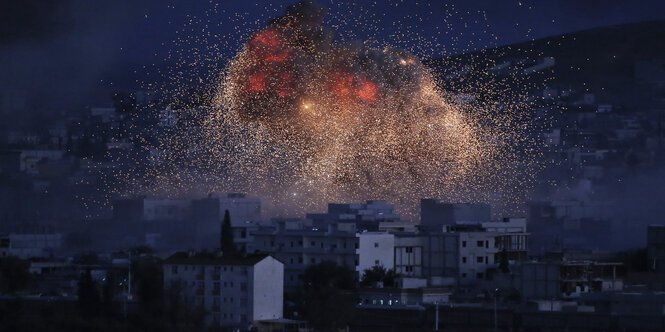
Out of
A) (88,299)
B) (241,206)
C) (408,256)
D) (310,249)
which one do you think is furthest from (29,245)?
(88,299)

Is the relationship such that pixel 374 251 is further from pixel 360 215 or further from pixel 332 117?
pixel 332 117

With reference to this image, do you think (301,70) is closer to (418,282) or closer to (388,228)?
(388,228)

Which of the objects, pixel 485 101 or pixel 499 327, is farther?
pixel 485 101

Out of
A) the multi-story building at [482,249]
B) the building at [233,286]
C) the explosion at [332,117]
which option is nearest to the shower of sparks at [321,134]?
the explosion at [332,117]

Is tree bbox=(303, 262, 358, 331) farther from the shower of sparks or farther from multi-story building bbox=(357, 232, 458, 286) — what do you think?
the shower of sparks

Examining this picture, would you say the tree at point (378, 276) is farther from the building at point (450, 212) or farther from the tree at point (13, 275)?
the building at point (450, 212)

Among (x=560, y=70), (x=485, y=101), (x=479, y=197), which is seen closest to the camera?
(x=479, y=197)

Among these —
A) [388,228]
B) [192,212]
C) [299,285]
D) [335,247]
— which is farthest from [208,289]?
[192,212]
